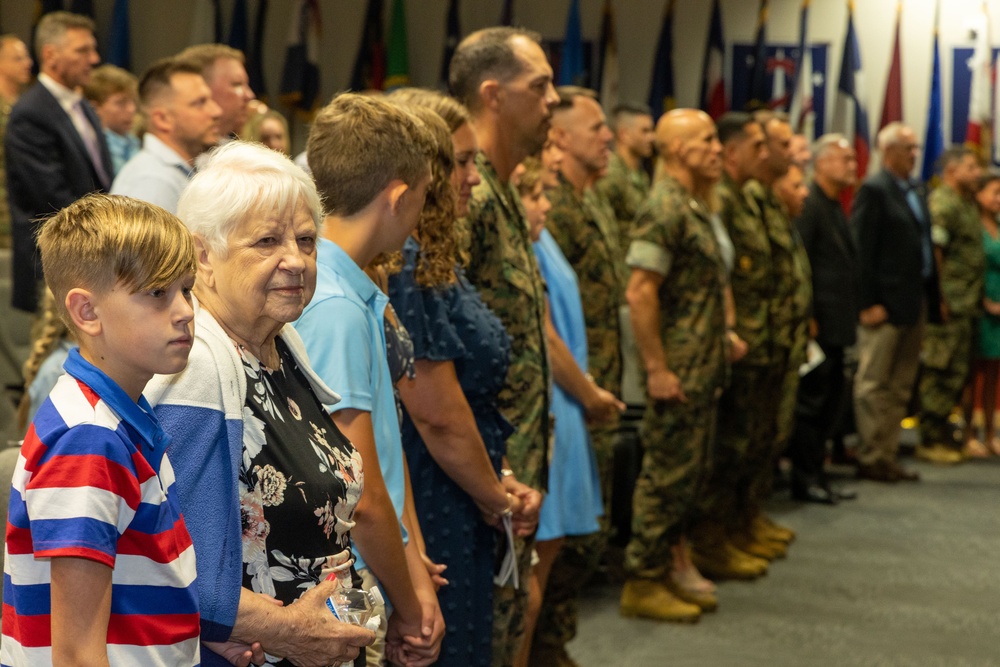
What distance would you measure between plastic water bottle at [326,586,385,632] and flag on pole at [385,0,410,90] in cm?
859

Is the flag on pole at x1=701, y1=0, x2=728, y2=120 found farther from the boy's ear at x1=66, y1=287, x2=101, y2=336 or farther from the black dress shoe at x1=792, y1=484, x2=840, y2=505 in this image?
the boy's ear at x1=66, y1=287, x2=101, y2=336

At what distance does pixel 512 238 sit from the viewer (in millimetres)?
2555

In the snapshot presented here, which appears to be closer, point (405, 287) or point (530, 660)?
point (405, 287)

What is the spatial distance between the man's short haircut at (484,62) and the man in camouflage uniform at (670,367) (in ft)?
4.47

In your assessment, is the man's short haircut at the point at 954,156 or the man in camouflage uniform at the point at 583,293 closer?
the man in camouflage uniform at the point at 583,293

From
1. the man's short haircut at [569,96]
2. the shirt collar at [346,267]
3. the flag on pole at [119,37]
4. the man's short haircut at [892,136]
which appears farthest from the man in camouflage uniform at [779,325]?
the flag on pole at [119,37]

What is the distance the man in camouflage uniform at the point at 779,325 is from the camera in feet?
16.5

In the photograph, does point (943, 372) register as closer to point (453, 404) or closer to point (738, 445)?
point (738, 445)

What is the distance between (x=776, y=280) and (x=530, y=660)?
8.04ft

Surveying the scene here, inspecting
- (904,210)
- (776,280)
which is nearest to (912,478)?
(904,210)

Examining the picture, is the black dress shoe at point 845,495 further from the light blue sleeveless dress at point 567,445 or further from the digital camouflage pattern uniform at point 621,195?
the light blue sleeveless dress at point 567,445

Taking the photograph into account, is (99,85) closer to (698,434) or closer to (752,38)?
(698,434)

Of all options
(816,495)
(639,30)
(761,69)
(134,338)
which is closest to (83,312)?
(134,338)

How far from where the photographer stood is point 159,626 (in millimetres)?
1192
